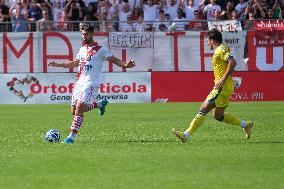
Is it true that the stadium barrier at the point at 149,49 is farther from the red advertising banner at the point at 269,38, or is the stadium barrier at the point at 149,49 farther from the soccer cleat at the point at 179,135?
the soccer cleat at the point at 179,135

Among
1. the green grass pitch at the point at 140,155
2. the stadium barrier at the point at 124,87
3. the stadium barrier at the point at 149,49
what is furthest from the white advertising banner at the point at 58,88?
the green grass pitch at the point at 140,155

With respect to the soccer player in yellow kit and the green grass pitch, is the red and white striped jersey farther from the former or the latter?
the soccer player in yellow kit

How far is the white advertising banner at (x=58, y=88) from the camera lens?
30281 millimetres

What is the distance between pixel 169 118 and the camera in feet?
76.3

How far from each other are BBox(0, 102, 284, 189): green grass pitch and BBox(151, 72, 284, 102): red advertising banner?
6.98 m

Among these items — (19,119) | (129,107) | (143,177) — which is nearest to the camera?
(143,177)

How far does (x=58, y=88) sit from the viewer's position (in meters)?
30.4

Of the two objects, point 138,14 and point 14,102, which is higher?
point 138,14

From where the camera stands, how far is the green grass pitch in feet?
38.4

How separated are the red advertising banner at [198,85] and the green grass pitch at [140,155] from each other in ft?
22.9

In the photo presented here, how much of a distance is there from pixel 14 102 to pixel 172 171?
725 inches

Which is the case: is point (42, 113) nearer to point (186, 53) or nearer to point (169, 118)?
point (169, 118)

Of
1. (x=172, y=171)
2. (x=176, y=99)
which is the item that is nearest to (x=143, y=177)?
(x=172, y=171)

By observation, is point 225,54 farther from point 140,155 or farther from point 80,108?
point 140,155
